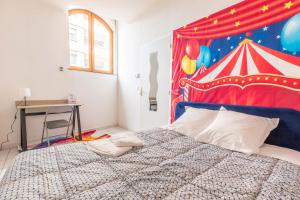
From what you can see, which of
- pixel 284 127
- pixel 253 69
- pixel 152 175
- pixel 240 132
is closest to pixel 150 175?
pixel 152 175

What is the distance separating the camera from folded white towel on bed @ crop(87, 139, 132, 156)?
4.01 feet

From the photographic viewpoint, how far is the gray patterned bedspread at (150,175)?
0.75 meters

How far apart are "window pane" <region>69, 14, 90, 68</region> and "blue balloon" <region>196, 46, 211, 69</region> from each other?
8.61ft

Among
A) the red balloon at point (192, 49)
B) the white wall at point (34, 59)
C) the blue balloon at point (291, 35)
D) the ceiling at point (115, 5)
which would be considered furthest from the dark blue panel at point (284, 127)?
the white wall at point (34, 59)

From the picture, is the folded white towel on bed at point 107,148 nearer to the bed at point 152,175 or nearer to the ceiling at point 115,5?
the bed at point 152,175

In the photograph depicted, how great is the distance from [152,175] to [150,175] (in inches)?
0.5

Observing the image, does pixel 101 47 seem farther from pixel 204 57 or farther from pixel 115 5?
pixel 204 57

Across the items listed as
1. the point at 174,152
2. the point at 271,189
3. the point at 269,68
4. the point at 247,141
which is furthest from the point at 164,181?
the point at 269,68

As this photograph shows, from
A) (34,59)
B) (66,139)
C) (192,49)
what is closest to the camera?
(192,49)

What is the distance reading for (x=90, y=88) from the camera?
3752mm

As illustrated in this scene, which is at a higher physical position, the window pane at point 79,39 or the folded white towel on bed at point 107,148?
the window pane at point 79,39

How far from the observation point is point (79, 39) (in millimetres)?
3598

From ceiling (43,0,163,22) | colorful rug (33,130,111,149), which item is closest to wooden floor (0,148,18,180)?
colorful rug (33,130,111,149)

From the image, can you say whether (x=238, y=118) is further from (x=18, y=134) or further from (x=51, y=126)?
(x=18, y=134)
